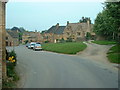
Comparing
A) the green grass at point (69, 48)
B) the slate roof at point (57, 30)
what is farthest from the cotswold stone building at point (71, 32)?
the green grass at point (69, 48)

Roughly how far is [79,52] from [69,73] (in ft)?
48.4

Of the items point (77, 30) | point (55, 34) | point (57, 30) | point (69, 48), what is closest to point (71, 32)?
point (77, 30)

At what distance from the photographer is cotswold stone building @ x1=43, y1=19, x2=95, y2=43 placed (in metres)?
78.2

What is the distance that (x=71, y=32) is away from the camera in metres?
80.4

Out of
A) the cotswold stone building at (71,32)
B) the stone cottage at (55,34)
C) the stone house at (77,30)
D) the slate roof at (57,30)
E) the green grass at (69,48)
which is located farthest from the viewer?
the slate roof at (57,30)

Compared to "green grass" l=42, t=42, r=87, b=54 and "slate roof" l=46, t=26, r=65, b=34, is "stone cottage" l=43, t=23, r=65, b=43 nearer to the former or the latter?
"slate roof" l=46, t=26, r=65, b=34

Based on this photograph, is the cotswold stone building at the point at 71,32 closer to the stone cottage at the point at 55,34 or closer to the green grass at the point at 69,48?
the stone cottage at the point at 55,34

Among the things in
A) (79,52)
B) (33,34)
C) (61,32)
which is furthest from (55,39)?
(79,52)

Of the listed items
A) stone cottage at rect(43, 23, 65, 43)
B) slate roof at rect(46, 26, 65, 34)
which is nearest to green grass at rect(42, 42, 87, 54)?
stone cottage at rect(43, 23, 65, 43)

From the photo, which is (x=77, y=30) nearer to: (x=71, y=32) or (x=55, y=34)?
(x=71, y=32)

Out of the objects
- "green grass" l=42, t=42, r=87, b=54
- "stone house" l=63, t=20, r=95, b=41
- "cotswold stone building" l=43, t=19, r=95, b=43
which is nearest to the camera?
"green grass" l=42, t=42, r=87, b=54

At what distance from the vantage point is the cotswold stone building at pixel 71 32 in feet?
257

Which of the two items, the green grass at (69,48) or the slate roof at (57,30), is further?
the slate roof at (57,30)

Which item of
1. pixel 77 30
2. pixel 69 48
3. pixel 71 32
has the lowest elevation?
pixel 69 48
